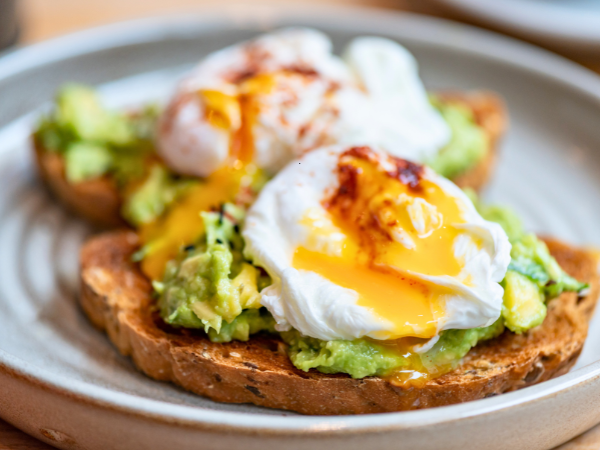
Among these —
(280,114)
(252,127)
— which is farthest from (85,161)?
(280,114)

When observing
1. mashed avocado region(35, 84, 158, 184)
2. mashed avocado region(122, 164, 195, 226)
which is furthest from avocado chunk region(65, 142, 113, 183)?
mashed avocado region(122, 164, 195, 226)

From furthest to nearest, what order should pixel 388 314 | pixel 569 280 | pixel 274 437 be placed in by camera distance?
pixel 569 280 → pixel 388 314 → pixel 274 437

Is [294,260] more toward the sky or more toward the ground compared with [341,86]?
more toward the ground

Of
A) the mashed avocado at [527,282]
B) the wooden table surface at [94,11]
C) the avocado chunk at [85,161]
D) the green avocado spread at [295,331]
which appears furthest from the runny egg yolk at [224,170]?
the wooden table surface at [94,11]

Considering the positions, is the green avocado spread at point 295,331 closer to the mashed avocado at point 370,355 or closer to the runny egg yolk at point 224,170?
the mashed avocado at point 370,355

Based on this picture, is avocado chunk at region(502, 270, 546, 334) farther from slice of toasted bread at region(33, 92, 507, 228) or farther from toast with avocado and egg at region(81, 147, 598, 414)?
slice of toasted bread at region(33, 92, 507, 228)

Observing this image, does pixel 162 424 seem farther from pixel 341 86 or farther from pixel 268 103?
pixel 341 86

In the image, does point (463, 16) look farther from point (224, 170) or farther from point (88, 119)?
point (88, 119)

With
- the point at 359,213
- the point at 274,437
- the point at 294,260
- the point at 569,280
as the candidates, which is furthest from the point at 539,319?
the point at 274,437
